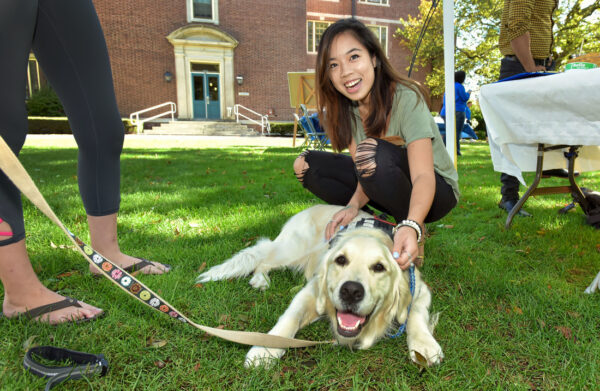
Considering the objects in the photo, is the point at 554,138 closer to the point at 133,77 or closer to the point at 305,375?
the point at 305,375

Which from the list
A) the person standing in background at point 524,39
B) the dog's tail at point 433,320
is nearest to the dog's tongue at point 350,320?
the dog's tail at point 433,320

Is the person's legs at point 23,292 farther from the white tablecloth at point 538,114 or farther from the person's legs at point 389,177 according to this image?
the white tablecloth at point 538,114

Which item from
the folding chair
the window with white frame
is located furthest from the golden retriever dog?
the window with white frame

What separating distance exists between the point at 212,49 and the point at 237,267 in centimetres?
2028

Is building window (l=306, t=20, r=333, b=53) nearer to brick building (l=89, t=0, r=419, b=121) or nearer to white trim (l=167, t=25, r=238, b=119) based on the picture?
brick building (l=89, t=0, r=419, b=121)

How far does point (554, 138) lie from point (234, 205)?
295cm

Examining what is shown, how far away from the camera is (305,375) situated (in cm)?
145

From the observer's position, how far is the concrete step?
736 inches

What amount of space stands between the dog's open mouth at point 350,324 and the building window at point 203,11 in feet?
70.8

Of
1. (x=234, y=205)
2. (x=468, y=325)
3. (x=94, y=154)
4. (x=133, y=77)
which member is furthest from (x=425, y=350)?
(x=133, y=77)

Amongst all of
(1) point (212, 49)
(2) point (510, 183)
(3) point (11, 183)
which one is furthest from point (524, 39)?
(1) point (212, 49)

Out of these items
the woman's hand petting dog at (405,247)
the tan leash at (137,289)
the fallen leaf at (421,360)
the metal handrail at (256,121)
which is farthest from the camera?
the metal handrail at (256,121)

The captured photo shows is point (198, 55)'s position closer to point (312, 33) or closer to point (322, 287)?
point (312, 33)

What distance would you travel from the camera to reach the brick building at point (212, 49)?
62.0 ft
